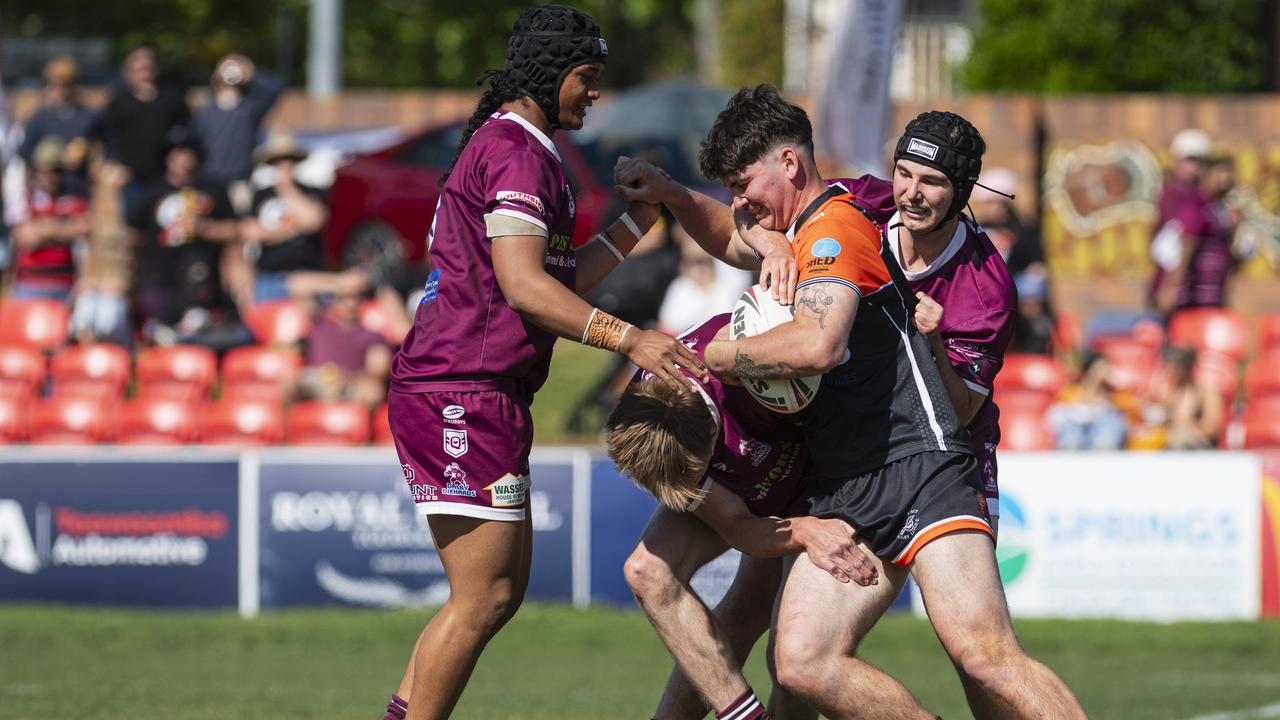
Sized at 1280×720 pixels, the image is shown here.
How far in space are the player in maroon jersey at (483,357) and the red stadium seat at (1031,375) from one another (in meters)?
7.29

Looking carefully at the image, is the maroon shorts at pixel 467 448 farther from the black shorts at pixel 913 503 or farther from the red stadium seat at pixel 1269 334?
the red stadium seat at pixel 1269 334

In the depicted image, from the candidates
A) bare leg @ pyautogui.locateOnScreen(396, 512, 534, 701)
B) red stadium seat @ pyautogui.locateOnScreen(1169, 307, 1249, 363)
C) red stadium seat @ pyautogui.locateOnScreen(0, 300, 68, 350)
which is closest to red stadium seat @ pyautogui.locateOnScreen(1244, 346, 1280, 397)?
red stadium seat @ pyautogui.locateOnScreen(1169, 307, 1249, 363)

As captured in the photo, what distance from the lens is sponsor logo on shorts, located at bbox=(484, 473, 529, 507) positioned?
18.1ft

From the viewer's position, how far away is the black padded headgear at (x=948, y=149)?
5.35 metres

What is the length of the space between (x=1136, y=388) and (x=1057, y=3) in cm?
1583

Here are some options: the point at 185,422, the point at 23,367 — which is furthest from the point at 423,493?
the point at 23,367

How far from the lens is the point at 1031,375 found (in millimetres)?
12469

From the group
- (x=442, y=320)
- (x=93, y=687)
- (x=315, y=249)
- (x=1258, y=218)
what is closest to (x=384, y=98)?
(x=315, y=249)

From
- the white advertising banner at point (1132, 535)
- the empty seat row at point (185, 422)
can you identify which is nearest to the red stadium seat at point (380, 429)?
the empty seat row at point (185, 422)

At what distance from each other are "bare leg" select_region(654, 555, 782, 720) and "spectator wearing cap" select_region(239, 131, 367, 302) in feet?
26.8

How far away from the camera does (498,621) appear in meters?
5.57

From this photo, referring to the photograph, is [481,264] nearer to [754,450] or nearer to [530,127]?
[530,127]

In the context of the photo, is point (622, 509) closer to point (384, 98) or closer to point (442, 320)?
point (442, 320)

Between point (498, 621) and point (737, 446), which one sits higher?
point (737, 446)
